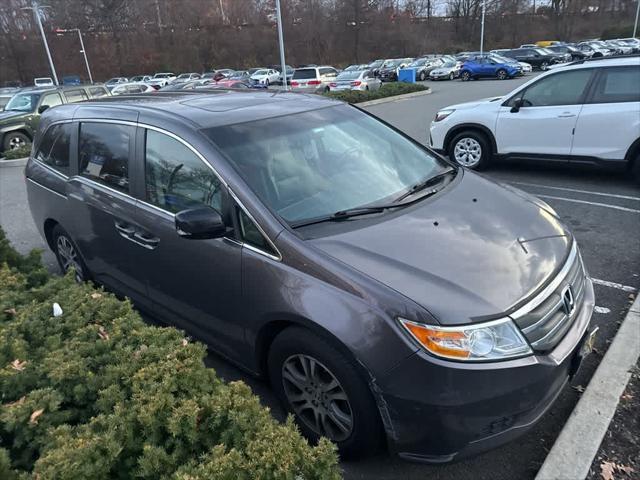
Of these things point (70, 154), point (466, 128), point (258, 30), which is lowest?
point (466, 128)

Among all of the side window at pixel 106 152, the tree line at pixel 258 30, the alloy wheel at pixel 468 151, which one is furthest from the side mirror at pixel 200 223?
the tree line at pixel 258 30

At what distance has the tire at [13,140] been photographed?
41.8 ft

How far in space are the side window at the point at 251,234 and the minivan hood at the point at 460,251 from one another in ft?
0.93

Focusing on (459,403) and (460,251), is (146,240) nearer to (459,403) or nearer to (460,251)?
(460,251)

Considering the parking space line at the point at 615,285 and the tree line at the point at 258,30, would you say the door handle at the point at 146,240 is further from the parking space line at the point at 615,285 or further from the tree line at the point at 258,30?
the tree line at the point at 258,30

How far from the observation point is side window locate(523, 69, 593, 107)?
21.7 feet

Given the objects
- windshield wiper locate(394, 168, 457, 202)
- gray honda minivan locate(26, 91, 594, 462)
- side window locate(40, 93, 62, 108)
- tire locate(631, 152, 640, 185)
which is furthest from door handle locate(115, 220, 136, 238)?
side window locate(40, 93, 62, 108)

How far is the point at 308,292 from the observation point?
2.39m

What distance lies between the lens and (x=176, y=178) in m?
3.15

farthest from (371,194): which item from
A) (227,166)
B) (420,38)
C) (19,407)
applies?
(420,38)

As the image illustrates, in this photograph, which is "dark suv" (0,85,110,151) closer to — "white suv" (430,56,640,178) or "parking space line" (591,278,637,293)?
"white suv" (430,56,640,178)

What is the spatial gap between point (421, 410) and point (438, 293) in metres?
0.52

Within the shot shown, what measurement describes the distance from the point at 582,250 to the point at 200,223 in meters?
3.96

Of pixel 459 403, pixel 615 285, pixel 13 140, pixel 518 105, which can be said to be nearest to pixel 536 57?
pixel 518 105
